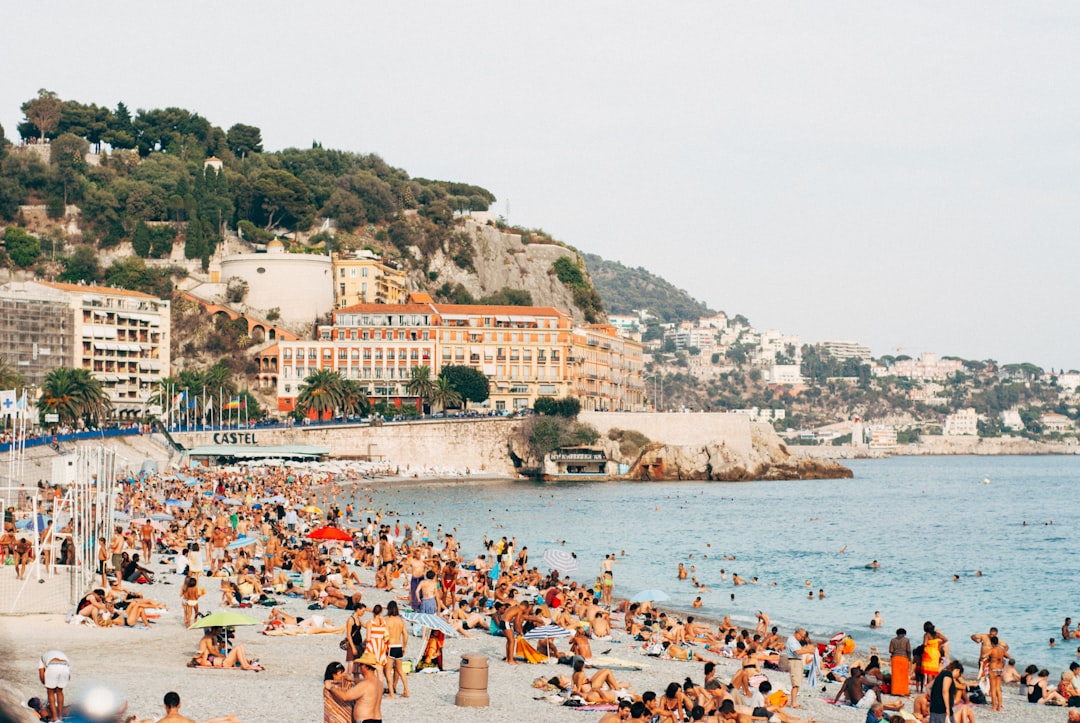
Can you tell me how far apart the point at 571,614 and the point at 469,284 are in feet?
356

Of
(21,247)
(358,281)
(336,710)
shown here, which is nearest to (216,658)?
(336,710)

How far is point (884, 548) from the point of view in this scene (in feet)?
180

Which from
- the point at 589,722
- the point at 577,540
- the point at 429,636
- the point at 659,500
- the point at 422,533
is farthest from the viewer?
the point at 659,500

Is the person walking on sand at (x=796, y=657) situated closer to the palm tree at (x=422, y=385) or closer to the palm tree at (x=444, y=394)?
the palm tree at (x=444, y=394)

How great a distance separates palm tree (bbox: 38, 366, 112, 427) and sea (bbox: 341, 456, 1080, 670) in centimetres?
2046

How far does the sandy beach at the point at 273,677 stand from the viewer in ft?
51.1

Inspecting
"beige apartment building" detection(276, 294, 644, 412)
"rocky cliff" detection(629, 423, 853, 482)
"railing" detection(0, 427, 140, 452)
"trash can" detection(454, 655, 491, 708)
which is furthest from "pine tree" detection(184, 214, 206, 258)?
"trash can" detection(454, 655, 491, 708)

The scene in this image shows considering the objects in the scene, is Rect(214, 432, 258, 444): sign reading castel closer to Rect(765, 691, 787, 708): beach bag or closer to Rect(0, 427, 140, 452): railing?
Rect(0, 427, 140, 452): railing

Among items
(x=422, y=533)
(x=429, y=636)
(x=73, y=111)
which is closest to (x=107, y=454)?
(x=429, y=636)

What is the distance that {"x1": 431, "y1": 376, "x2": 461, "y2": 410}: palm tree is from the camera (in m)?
104

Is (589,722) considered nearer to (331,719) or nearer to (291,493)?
(331,719)

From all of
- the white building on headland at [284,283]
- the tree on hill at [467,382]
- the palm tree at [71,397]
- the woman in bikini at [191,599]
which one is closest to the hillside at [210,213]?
the white building on headland at [284,283]

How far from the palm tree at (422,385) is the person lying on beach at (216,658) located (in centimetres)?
8632

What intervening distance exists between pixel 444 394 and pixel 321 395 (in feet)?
34.3
